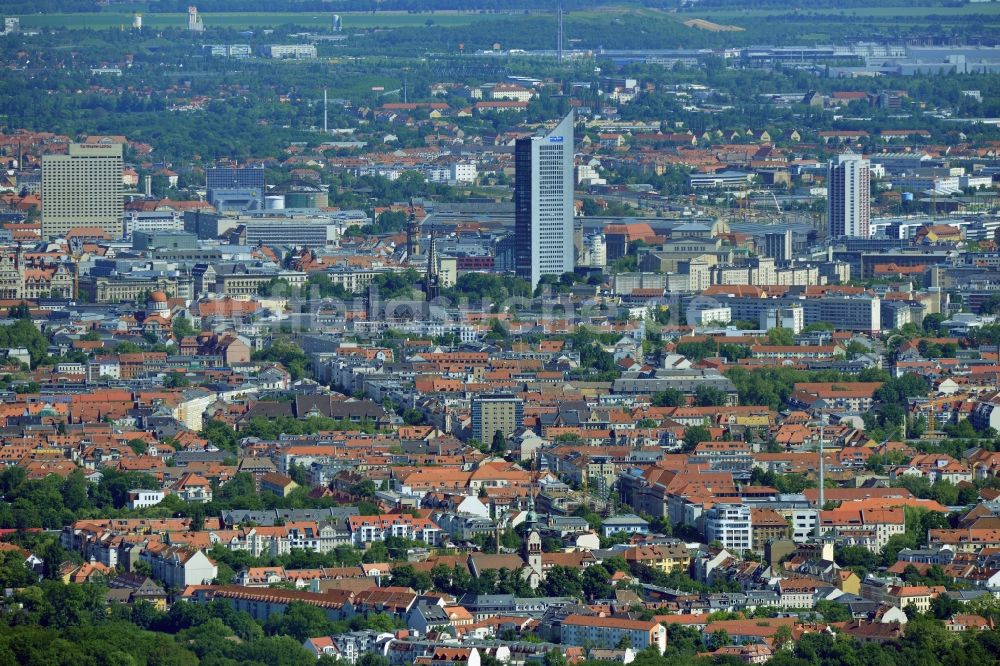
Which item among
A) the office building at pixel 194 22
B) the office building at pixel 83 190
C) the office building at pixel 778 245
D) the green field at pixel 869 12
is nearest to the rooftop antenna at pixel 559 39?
the green field at pixel 869 12

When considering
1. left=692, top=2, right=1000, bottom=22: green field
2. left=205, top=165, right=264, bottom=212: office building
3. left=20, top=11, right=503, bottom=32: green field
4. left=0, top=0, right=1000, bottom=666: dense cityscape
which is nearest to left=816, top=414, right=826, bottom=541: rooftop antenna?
left=0, top=0, right=1000, bottom=666: dense cityscape

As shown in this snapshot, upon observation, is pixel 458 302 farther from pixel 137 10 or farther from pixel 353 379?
pixel 137 10

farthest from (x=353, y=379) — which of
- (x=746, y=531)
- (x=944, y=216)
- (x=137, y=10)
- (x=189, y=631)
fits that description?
(x=137, y=10)

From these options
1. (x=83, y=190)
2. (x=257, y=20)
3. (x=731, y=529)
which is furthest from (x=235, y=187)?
(x=257, y=20)

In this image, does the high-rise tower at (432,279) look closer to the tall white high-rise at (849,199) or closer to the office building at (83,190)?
the tall white high-rise at (849,199)

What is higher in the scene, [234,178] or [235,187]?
[234,178]

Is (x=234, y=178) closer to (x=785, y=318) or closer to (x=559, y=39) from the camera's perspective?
(x=785, y=318)
